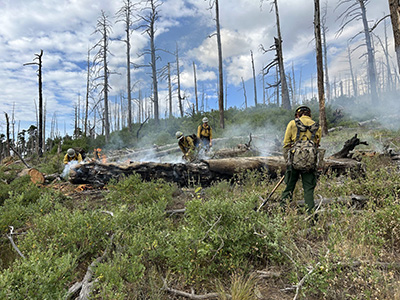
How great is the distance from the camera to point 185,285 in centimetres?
219

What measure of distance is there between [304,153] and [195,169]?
3.04m

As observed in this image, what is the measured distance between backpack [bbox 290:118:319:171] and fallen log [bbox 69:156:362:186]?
1.89 metres

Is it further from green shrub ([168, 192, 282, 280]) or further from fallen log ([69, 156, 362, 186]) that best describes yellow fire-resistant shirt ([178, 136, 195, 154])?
green shrub ([168, 192, 282, 280])

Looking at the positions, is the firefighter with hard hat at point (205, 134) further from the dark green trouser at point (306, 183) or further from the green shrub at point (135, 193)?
the dark green trouser at point (306, 183)

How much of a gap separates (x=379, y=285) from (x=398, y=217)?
3.71ft

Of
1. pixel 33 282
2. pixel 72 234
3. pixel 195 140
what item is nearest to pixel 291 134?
pixel 72 234

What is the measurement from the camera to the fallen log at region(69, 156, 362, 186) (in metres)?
5.75

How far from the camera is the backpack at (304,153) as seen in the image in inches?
139

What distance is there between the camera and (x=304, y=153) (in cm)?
355

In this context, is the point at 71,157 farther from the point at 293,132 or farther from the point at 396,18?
the point at 396,18

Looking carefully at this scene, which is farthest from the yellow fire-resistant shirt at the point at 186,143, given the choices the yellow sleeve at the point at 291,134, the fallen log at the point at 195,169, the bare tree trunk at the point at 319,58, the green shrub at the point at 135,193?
the bare tree trunk at the point at 319,58

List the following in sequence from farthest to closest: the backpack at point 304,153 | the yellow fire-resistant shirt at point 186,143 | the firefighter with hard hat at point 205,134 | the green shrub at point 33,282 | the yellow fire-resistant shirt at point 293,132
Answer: the firefighter with hard hat at point 205,134
the yellow fire-resistant shirt at point 186,143
the yellow fire-resistant shirt at point 293,132
the backpack at point 304,153
the green shrub at point 33,282

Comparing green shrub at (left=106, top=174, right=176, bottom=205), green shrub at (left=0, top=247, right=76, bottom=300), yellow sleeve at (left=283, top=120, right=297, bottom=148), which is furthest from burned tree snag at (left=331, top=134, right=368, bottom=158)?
green shrub at (left=0, top=247, right=76, bottom=300)

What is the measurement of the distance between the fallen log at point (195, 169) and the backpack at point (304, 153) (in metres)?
1.89
